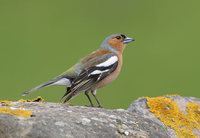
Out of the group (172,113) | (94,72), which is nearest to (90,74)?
(94,72)

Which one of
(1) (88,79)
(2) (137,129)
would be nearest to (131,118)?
(2) (137,129)

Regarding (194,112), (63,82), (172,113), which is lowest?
(194,112)

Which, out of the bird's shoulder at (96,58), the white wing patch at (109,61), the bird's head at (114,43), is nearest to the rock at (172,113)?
the white wing patch at (109,61)

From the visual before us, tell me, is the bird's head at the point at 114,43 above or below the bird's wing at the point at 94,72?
above

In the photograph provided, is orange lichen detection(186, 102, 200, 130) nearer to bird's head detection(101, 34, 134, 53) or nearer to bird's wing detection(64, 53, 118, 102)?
bird's wing detection(64, 53, 118, 102)

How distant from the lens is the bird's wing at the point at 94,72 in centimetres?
607

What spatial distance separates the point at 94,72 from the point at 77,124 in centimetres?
235

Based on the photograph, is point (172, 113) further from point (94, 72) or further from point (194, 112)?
point (94, 72)

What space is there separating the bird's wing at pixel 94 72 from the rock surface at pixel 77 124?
1092mm

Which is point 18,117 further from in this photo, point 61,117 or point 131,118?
point 131,118

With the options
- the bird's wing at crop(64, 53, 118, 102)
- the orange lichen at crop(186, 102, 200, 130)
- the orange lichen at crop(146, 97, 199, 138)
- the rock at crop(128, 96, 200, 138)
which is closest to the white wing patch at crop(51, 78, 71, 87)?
the bird's wing at crop(64, 53, 118, 102)

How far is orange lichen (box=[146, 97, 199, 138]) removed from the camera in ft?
17.2

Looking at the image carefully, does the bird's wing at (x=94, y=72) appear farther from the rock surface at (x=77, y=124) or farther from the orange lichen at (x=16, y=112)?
the orange lichen at (x=16, y=112)

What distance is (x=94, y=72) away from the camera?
6.42 m
